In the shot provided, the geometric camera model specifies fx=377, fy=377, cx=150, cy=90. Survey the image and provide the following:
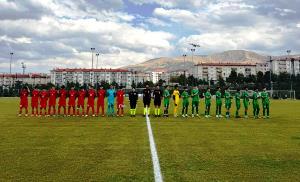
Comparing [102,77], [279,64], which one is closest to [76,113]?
A: [102,77]

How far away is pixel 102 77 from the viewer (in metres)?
192

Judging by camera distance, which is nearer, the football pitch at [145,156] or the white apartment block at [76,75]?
the football pitch at [145,156]

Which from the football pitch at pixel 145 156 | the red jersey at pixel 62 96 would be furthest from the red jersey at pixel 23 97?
the football pitch at pixel 145 156

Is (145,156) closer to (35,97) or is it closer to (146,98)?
(146,98)

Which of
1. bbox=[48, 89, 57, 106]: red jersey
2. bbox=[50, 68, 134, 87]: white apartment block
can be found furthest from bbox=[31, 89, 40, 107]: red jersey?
bbox=[50, 68, 134, 87]: white apartment block

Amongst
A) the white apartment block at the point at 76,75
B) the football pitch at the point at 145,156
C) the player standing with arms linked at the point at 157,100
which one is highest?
the white apartment block at the point at 76,75

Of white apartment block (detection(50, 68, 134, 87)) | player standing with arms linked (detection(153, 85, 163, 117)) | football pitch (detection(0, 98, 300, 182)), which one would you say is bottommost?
football pitch (detection(0, 98, 300, 182))

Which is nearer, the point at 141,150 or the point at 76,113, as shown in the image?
the point at 141,150

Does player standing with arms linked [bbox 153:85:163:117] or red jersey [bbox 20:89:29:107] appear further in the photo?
red jersey [bbox 20:89:29:107]

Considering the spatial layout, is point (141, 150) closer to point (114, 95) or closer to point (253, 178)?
point (253, 178)

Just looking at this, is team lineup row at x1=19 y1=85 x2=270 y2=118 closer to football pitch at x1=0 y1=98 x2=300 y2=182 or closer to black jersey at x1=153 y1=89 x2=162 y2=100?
black jersey at x1=153 y1=89 x2=162 y2=100

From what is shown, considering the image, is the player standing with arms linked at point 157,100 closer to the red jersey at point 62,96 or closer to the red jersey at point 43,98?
the red jersey at point 62,96

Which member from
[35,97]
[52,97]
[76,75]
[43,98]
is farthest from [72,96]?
[76,75]

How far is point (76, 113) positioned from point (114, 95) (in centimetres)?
319
